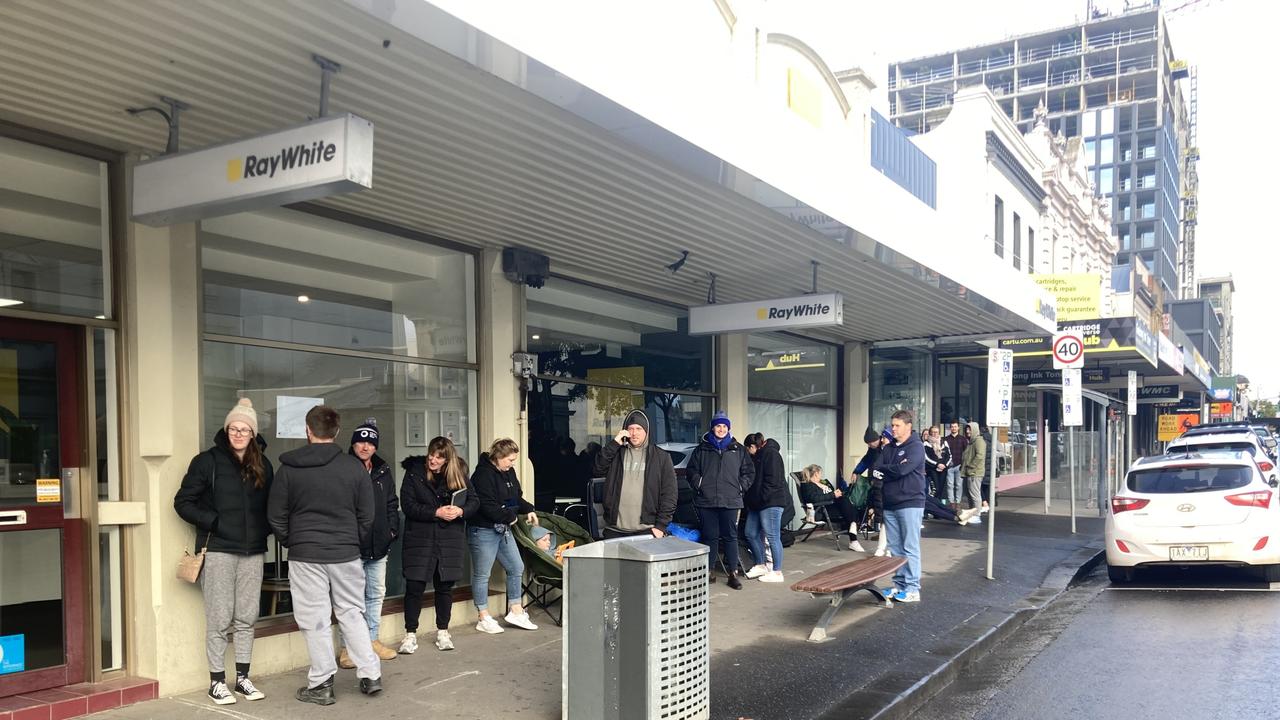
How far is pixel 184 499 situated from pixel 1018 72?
4413 inches

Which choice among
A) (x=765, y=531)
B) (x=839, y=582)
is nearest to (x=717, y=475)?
(x=765, y=531)

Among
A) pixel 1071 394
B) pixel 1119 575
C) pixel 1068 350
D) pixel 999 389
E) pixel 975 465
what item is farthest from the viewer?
pixel 975 465

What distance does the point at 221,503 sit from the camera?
5727 mm

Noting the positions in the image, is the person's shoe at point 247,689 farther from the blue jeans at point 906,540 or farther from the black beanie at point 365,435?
the blue jeans at point 906,540

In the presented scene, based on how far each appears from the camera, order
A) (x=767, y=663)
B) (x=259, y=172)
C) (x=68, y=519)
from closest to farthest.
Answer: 1. (x=259, y=172)
2. (x=68, y=519)
3. (x=767, y=663)

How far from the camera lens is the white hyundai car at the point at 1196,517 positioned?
383 inches

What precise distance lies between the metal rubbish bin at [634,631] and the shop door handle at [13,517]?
3.09 meters

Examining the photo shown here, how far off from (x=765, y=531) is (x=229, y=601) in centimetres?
590

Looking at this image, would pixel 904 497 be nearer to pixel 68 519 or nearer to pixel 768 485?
pixel 768 485

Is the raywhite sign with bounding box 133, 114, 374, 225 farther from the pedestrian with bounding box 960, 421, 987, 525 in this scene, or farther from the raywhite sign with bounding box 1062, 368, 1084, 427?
the pedestrian with bounding box 960, 421, 987, 525

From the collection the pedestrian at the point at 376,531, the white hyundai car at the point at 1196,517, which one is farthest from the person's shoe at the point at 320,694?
the white hyundai car at the point at 1196,517

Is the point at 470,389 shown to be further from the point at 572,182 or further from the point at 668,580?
the point at 668,580

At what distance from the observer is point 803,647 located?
7211 mm

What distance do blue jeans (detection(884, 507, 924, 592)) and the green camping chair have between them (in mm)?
2823
